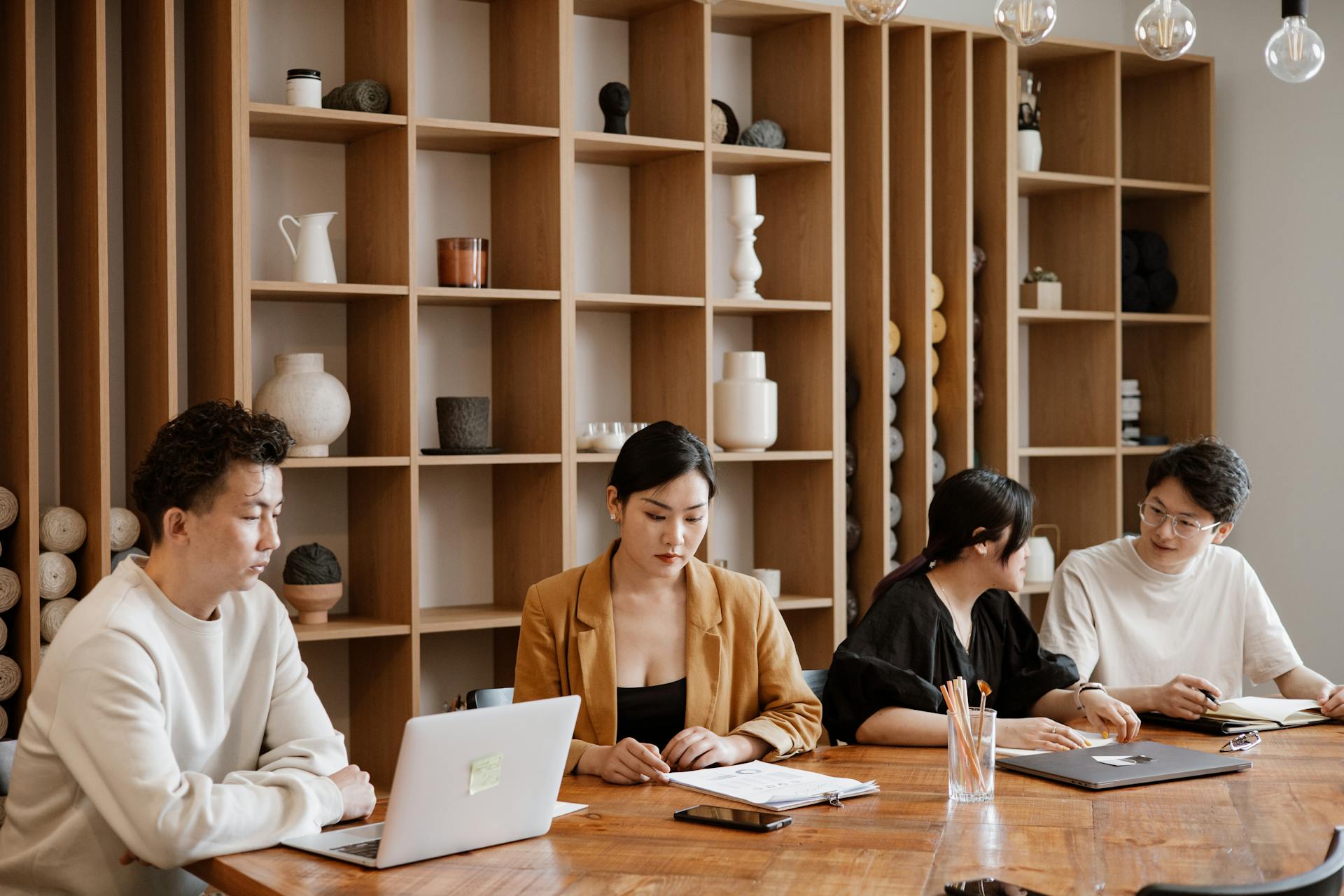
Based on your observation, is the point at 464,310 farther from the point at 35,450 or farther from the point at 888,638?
the point at 888,638

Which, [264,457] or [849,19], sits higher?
[849,19]

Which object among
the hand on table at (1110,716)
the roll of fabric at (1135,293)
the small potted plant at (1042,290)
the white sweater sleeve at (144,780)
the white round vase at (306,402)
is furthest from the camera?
the roll of fabric at (1135,293)

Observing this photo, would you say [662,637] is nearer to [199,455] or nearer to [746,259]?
[199,455]

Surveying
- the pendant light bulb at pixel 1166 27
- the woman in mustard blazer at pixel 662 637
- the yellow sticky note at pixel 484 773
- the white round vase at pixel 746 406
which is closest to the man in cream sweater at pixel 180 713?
the yellow sticky note at pixel 484 773

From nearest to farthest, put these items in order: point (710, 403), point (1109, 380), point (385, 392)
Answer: point (385, 392), point (710, 403), point (1109, 380)

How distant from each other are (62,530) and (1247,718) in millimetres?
2545

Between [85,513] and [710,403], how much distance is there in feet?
5.24

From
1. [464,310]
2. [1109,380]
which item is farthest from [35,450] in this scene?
[1109,380]

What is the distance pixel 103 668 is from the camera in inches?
74.7

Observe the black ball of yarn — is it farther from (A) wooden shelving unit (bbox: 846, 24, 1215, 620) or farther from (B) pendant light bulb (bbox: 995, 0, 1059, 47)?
(B) pendant light bulb (bbox: 995, 0, 1059, 47)

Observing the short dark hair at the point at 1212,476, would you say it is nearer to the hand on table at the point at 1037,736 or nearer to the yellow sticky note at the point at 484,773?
the hand on table at the point at 1037,736

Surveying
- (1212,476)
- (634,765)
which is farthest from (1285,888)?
(1212,476)

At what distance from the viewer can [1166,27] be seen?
7.13ft

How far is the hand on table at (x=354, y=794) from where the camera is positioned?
2.03 m
